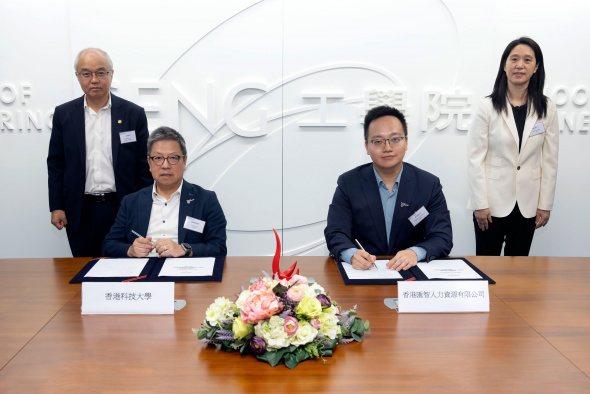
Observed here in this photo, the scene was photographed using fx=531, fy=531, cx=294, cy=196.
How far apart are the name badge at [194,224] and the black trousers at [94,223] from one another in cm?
96

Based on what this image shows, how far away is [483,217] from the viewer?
3.31 meters

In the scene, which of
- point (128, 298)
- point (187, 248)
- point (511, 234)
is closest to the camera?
point (128, 298)

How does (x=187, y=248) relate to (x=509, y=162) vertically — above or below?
below

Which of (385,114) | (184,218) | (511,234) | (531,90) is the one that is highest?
(531,90)

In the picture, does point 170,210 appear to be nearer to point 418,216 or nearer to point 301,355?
point 418,216

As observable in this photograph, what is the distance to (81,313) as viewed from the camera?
174cm

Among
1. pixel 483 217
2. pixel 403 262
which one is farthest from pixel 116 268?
pixel 483 217

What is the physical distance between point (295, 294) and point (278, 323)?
0.09m

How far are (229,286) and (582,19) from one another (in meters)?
3.74

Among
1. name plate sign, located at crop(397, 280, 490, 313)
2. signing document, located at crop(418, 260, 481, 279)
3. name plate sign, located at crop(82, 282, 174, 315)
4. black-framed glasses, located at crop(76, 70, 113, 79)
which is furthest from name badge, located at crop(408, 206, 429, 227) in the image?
black-framed glasses, located at crop(76, 70, 113, 79)

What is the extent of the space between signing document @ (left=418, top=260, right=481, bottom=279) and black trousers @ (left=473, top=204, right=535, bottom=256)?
46.9 inches

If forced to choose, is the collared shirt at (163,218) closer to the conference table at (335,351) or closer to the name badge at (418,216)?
the conference table at (335,351)

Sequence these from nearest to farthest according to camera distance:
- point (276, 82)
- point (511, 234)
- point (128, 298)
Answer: point (128, 298) < point (511, 234) < point (276, 82)

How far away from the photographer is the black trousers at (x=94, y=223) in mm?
3291
